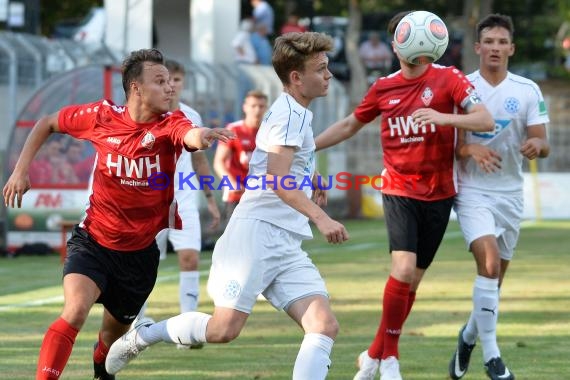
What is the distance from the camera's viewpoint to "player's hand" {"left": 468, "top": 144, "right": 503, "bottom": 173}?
8375 mm

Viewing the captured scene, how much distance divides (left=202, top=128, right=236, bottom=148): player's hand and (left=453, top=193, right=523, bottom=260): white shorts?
254cm

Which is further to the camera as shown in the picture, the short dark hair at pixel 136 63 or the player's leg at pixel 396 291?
the player's leg at pixel 396 291

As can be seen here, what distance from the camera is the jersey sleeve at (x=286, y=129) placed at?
22.9 feet

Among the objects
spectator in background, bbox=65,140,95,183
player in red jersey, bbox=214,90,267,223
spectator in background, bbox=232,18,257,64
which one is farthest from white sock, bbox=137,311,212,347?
spectator in background, bbox=232,18,257,64

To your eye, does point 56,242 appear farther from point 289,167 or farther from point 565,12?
point 565,12

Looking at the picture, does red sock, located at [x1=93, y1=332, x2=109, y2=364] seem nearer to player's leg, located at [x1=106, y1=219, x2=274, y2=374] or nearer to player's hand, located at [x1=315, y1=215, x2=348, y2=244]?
player's leg, located at [x1=106, y1=219, x2=274, y2=374]

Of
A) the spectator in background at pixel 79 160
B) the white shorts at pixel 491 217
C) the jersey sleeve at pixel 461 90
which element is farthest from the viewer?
the spectator in background at pixel 79 160

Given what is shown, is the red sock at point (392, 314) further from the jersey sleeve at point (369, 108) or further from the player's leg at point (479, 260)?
the jersey sleeve at point (369, 108)

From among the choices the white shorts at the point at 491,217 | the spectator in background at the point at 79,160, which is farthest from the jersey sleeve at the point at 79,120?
the spectator in background at the point at 79,160

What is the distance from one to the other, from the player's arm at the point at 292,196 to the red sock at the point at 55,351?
136 cm

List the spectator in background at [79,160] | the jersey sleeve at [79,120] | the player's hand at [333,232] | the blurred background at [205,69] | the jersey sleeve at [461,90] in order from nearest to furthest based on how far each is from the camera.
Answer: the player's hand at [333,232], the jersey sleeve at [79,120], the jersey sleeve at [461,90], the spectator in background at [79,160], the blurred background at [205,69]

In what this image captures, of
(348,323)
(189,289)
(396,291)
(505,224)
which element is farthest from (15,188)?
(348,323)

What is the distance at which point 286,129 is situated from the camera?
22.9 feet

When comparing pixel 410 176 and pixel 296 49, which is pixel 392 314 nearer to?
pixel 410 176
